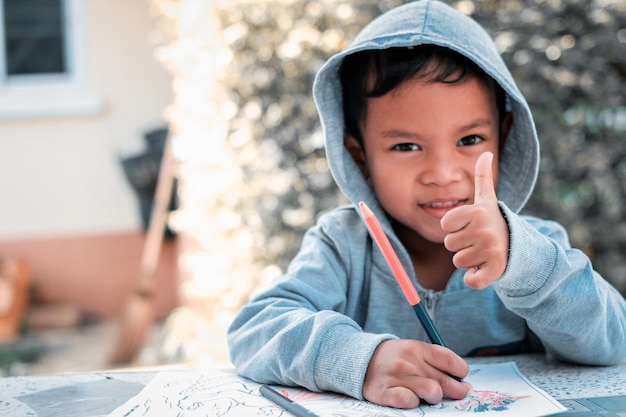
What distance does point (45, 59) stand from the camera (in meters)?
6.06

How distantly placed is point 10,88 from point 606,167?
4.44 meters

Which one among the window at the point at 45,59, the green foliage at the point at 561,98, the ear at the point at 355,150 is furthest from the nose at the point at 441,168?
the window at the point at 45,59

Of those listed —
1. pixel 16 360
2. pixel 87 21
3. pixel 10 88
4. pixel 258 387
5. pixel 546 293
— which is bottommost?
pixel 16 360

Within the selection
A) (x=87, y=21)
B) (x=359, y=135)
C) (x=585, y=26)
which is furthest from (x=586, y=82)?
(x=87, y=21)

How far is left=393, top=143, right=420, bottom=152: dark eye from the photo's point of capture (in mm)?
1449

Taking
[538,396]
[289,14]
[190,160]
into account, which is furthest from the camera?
[190,160]

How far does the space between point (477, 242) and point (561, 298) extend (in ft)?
0.73

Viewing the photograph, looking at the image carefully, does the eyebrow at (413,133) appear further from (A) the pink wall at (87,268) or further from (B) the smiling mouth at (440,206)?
(A) the pink wall at (87,268)

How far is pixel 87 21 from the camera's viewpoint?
5750 mm

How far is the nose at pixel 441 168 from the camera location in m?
1.40

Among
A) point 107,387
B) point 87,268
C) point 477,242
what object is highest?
point 477,242

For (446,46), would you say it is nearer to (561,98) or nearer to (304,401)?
(304,401)

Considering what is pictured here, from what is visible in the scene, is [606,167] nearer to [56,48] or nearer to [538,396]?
[538,396]

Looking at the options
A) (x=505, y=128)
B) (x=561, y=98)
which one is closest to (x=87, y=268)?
(x=561, y=98)
